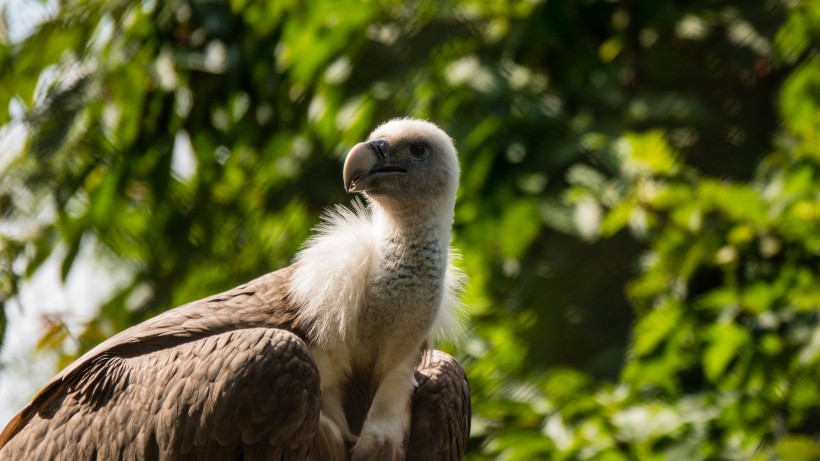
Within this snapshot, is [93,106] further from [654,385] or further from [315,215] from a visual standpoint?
[654,385]

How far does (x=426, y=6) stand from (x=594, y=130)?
1.15m

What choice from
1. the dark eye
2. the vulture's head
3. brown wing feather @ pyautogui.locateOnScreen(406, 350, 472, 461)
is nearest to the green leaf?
brown wing feather @ pyautogui.locateOnScreen(406, 350, 472, 461)

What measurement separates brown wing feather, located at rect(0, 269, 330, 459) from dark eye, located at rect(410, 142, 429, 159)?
0.64 metres

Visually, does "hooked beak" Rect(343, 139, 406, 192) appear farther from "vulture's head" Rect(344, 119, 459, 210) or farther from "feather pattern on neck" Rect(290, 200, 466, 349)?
"feather pattern on neck" Rect(290, 200, 466, 349)

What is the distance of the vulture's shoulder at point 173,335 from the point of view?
4.50 m

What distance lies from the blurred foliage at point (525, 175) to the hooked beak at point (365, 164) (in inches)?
62.0

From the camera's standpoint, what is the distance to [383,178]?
4680 millimetres

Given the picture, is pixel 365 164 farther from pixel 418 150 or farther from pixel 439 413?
pixel 439 413

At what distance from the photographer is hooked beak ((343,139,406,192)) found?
182 inches

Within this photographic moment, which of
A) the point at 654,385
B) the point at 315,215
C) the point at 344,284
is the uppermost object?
the point at 344,284

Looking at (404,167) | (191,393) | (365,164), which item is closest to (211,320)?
(191,393)

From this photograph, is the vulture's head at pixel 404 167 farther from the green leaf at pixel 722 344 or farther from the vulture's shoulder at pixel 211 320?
the green leaf at pixel 722 344

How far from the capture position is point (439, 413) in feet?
15.8

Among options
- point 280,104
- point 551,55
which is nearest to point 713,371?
Answer: point 551,55
